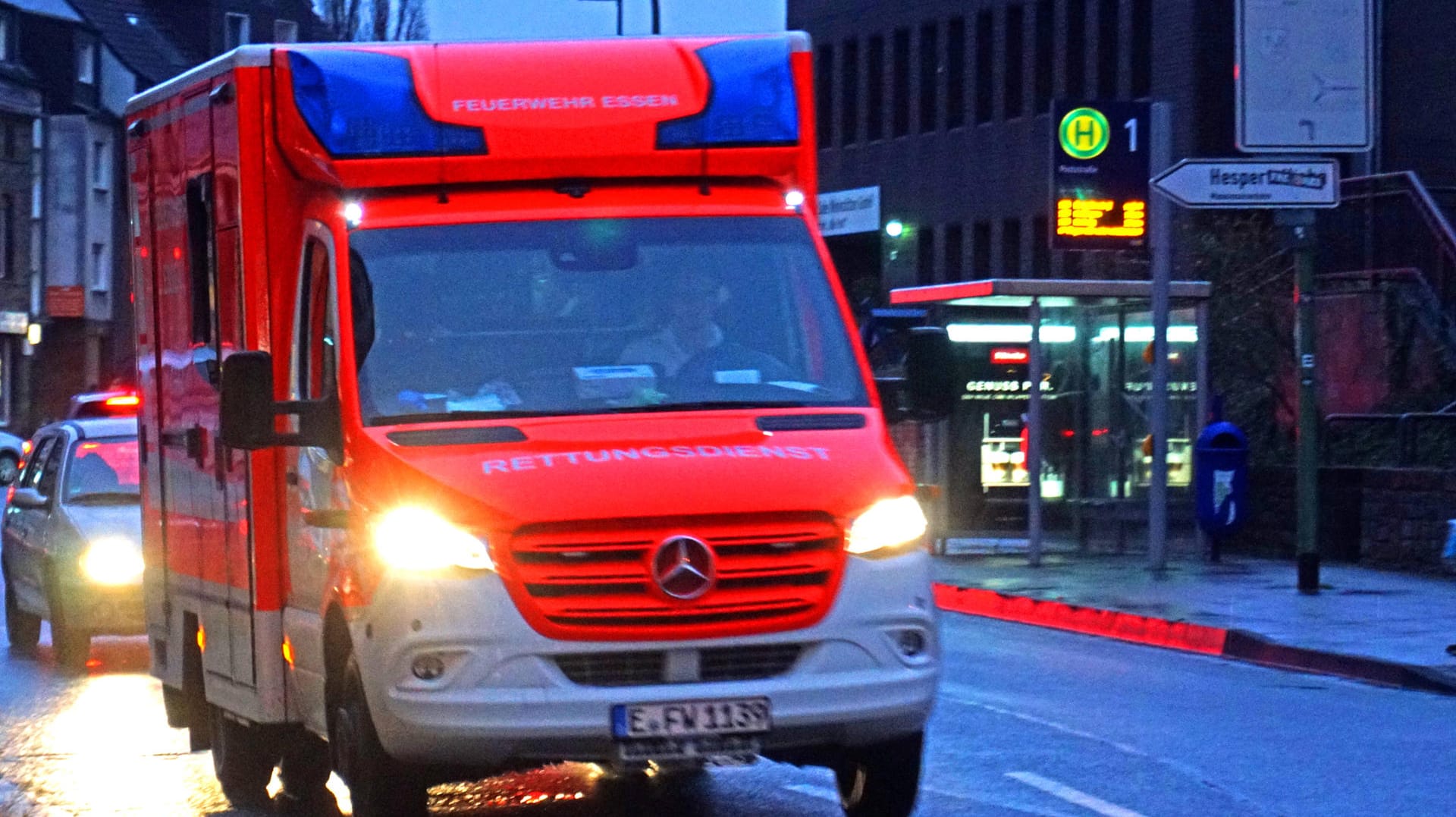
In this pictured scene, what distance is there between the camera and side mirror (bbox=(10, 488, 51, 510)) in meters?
17.3

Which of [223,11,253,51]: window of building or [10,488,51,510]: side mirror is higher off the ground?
[223,11,253,51]: window of building

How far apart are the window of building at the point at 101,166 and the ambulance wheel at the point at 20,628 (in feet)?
181

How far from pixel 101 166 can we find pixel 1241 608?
2322 inches

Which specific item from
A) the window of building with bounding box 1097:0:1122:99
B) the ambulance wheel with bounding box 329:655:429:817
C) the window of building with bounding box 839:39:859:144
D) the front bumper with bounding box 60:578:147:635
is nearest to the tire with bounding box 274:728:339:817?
the ambulance wheel with bounding box 329:655:429:817

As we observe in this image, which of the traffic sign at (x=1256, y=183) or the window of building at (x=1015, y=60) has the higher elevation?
the window of building at (x=1015, y=60)

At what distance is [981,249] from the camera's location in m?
49.7

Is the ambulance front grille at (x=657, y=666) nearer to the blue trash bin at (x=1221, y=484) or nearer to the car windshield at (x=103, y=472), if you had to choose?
the car windshield at (x=103, y=472)

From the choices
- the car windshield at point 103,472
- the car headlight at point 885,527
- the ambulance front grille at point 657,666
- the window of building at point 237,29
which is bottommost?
the ambulance front grille at point 657,666

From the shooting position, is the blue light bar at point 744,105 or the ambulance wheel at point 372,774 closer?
the ambulance wheel at point 372,774

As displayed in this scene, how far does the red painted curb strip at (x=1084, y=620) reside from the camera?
16.5m

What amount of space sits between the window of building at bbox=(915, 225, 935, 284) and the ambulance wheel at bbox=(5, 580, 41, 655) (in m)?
34.6

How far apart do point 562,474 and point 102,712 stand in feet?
21.9

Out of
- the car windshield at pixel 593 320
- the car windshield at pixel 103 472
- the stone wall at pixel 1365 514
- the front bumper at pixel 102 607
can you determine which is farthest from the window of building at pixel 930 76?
the car windshield at pixel 593 320

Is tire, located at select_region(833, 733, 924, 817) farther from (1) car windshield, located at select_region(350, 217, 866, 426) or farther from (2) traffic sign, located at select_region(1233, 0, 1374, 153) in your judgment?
(2) traffic sign, located at select_region(1233, 0, 1374, 153)
